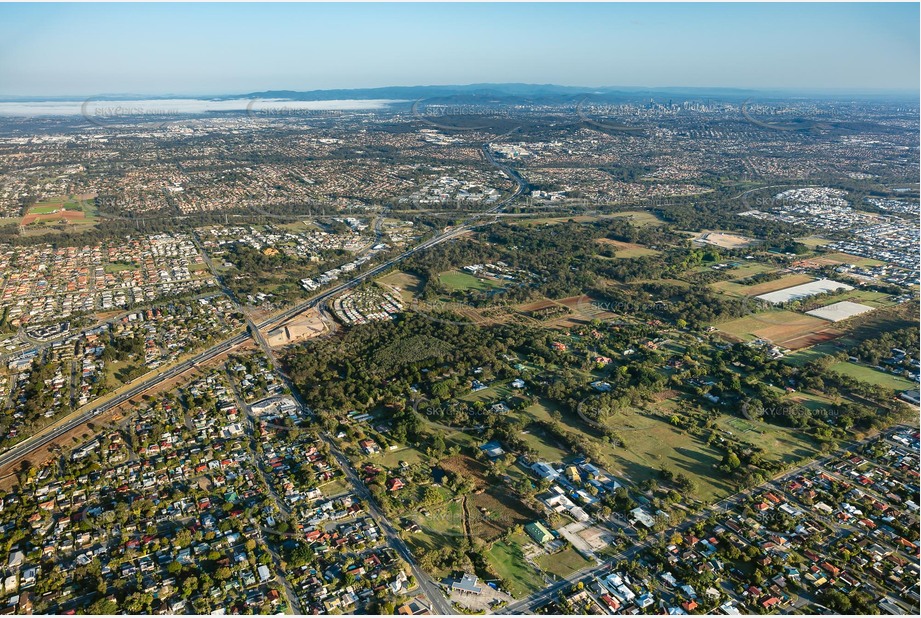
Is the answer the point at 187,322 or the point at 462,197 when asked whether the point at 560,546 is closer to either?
the point at 187,322

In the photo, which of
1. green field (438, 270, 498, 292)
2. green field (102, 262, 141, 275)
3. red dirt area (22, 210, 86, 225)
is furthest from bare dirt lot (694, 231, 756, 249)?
red dirt area (22, 210, 86, 225)

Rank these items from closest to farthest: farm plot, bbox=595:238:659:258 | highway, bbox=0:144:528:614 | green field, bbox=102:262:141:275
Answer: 1. highway, bbox=0:144:528:614
2. green field, bbox=102:262:141:275
3. farm plot, bbox=595:238:659:258

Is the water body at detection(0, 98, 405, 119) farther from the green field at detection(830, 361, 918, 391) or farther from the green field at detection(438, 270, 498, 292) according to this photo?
the green field at detection(830, 361, 918, 391)

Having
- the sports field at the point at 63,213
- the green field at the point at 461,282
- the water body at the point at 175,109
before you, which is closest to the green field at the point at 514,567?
the green field at the point at 461,282

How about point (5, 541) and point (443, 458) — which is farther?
point (443, 458)

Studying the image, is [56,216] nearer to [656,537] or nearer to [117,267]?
[117,267]

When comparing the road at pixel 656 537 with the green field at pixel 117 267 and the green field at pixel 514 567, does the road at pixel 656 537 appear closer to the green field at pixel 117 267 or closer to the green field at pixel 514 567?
the green field at pixel 514 567

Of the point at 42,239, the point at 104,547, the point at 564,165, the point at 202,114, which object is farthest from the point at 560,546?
the point at 202,114
